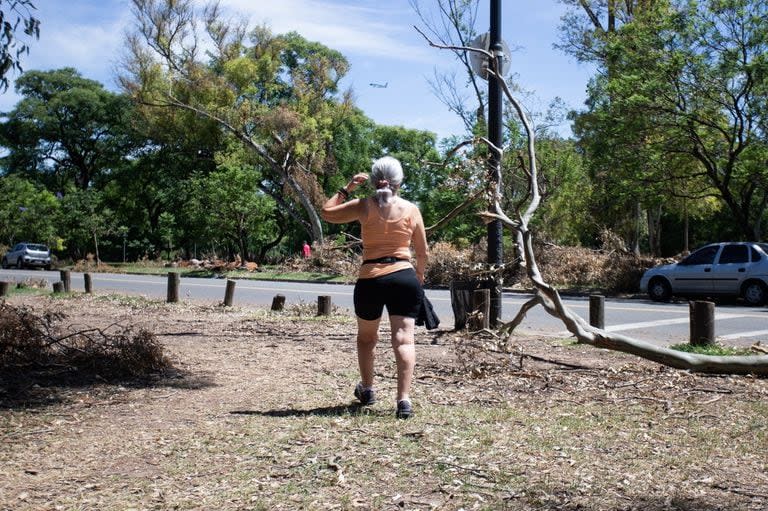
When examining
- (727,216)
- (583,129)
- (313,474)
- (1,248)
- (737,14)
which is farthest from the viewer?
(1,248)

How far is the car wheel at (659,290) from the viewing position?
19.2 m

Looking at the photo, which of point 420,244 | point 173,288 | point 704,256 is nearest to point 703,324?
point 420,244

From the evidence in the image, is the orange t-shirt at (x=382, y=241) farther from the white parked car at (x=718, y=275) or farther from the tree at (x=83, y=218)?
the tree at (x=83, y=218)

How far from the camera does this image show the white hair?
534cm

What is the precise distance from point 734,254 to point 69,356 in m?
15.7

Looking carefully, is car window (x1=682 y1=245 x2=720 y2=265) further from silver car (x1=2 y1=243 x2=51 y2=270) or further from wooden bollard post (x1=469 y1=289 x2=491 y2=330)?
silver car (x1=2 y1=243 x2=51 y2=270)

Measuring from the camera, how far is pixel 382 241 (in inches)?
210

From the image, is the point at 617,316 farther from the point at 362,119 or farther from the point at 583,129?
the point at 362,119

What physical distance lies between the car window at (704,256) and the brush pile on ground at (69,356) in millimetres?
15008

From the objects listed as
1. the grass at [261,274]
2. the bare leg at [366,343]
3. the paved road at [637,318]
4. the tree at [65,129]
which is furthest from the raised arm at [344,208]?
the tree at [65,129]

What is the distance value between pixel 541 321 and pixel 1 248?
1646 inches

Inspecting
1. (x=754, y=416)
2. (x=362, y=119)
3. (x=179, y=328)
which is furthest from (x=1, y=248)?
(x=754, y=416)

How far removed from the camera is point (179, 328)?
11.1 meters

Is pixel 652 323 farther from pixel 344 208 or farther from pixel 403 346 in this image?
pixel 344 208
